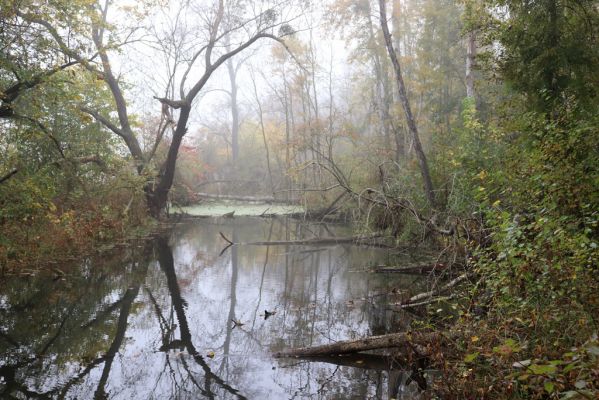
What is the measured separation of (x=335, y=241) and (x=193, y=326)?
22.3ft

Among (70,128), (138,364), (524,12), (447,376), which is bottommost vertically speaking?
(138,364)

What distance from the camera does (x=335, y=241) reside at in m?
12.7

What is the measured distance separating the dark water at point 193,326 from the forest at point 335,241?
0.04 meters

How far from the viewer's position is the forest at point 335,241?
4270mm

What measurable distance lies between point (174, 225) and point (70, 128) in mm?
6616

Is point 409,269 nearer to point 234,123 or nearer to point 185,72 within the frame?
point 185,72

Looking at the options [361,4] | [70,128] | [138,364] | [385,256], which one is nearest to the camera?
[138,364]

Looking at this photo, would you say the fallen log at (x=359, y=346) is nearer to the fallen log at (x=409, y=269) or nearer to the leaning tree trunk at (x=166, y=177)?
the fallen log at (x=409, y=269)

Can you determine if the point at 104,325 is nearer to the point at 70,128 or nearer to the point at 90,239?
the point at 90,239

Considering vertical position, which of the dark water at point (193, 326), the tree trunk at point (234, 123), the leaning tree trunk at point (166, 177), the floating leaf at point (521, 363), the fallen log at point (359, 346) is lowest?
the dark water at point (193, 326)

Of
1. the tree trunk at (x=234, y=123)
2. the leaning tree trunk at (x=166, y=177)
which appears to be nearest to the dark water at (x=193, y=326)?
the leaning tree trunk at (x=166, y=177)

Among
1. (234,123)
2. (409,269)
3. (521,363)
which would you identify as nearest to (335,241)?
(409,269)

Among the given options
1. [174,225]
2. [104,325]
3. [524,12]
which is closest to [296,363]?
[104,325]

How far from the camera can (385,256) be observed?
11.4 m
